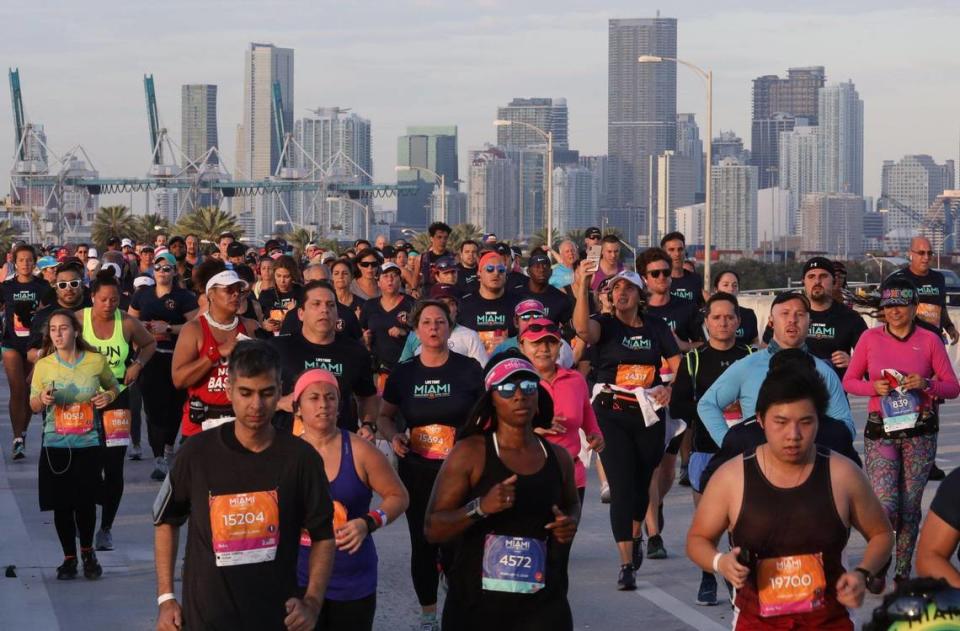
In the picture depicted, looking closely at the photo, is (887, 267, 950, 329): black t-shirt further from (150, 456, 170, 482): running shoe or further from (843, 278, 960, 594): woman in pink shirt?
(150, 456, 170, 482): running shoe

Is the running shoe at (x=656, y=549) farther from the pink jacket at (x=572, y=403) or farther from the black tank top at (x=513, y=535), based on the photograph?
the black tank top at (x=513, y=535)

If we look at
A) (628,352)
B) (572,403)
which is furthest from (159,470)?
(572,403)

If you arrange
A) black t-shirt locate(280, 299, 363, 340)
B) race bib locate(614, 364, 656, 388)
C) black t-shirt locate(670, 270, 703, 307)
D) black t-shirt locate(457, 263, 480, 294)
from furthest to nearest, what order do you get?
1. black t-shirt locate(457, 263, 480, 294)
2. black t-shirt locate(670, 270, 703, 307)
3. black t-shirt locate(280, 299, 363, 340)
4. race bib locate(614, 364, 656, 388)

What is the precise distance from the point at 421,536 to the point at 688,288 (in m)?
6.70

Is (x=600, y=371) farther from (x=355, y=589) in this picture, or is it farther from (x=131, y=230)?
(x=131, y=230)

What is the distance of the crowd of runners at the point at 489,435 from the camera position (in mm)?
5484

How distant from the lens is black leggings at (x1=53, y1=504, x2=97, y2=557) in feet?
32.6

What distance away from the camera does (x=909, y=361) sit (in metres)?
9.81

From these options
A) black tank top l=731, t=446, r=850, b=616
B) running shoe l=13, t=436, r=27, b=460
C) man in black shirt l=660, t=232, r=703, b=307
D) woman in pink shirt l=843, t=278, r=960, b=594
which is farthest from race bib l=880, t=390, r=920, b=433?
running shoe l=13, t=436, r=27, b=460

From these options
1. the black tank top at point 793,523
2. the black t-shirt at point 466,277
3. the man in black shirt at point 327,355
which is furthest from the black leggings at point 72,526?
the black t-shirt at point 466,277

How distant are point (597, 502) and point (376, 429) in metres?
4.41

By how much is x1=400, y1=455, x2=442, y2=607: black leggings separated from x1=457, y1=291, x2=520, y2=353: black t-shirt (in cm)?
324

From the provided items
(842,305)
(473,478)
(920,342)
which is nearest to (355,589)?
(473,478)

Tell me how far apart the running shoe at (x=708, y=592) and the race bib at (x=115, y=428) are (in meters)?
3.50
